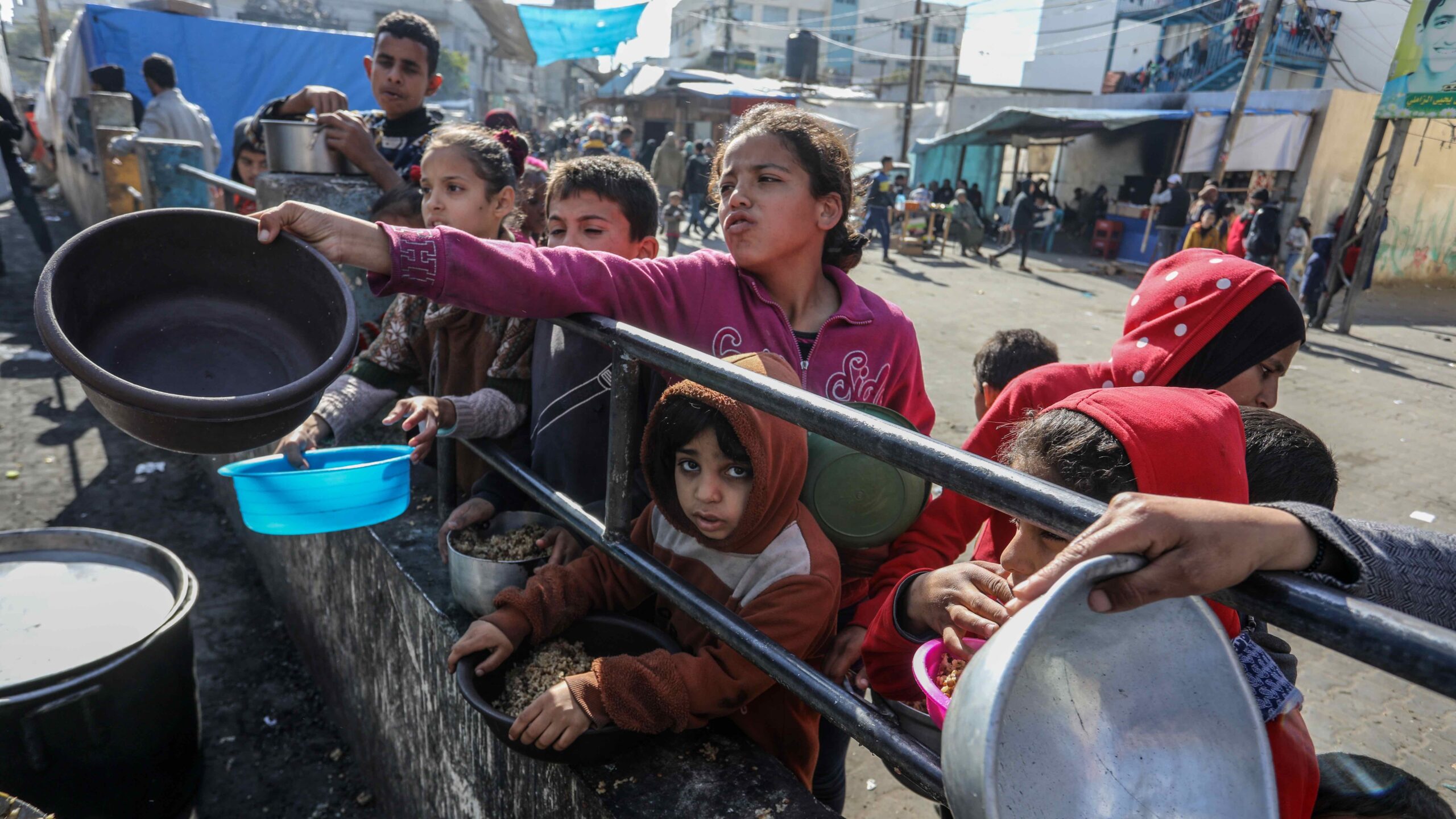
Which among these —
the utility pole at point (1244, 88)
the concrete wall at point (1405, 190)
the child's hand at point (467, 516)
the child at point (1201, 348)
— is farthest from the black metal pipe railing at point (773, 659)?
the concrete wall at point (1405, 190)

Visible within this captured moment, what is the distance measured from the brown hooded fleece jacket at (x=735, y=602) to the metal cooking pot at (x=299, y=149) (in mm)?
2363

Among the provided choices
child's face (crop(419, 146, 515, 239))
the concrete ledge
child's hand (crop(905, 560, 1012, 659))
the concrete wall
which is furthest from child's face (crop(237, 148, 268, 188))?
the concrete wall

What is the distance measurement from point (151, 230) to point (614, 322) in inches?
37.8

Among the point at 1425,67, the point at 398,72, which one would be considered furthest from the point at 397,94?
the point at 1425,67

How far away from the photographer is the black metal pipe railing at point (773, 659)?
105 centimetres

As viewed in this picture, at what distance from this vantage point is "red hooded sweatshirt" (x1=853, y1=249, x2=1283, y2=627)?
174 centimetres

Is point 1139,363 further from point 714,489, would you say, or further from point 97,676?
point 97,676

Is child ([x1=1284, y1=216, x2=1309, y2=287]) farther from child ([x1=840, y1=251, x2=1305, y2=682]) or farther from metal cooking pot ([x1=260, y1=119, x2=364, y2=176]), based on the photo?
metal cooking pot ([x1=260, y1=119, x2=364, y2=176])

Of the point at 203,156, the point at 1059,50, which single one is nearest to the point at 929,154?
the point at 1059,50

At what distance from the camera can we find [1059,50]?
38.1 metres

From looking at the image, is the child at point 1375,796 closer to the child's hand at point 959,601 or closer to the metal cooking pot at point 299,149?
the child's hand at point 959,601

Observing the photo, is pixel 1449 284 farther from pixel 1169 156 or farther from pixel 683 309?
pixel 683 309

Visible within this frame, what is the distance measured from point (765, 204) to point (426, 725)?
162cm

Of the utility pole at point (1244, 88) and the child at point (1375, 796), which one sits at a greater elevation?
the utility pole at point (1244, 88)
